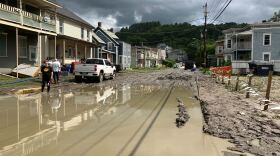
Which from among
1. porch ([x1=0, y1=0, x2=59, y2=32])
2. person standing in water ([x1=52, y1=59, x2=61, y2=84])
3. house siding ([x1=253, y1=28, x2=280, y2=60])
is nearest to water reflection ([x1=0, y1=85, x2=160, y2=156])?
person standing in water ([x1=52, y1=59, x2=61, y2=84])

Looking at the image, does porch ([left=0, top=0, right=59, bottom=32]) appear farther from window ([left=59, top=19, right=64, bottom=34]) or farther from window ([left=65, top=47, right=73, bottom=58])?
window ([left=65, top=47, right=73, bottom=58])

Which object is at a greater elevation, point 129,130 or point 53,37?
A: point 53,37

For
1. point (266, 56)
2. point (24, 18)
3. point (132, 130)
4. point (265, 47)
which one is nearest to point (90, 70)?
point (24, 18)

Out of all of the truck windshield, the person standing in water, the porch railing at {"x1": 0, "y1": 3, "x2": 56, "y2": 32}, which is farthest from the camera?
the truck windshield

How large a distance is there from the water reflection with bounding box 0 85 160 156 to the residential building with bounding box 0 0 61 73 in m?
12.1

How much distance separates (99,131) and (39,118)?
2.96 m

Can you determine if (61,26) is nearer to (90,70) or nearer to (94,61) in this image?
(94,61)

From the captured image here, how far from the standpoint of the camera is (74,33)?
47000 millimetres

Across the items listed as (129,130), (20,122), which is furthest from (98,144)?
(20,122)

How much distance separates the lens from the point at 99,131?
9.96 metres

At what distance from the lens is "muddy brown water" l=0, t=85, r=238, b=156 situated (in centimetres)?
805

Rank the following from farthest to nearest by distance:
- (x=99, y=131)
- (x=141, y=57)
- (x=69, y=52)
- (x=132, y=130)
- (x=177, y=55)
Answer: (x=177, y=55)
(x=141, y=57)
(x=69, y=52)
(x=132, y=130)
(x=99, y=131)

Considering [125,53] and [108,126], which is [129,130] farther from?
[125,53]

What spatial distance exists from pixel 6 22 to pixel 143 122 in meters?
19.3
